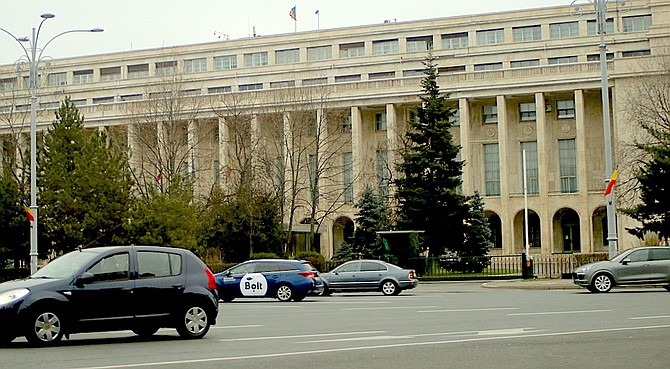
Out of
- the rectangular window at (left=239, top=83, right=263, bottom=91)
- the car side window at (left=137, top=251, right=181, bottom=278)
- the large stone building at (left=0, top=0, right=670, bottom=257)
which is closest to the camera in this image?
the car side window at (left=137, top=251, right=181, bottom=278)

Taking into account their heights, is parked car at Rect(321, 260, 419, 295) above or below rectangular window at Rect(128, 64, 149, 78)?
below

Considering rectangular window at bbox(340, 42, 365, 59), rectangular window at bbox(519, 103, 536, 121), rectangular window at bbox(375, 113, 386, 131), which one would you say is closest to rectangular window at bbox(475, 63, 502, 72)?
rectangular window at bbox(519, 103, 536, 121)

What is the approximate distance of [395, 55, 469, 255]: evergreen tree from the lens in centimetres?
5312

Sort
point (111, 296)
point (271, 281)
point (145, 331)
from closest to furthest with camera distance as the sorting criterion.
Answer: point (111, 296), point (145, 331), point (271, 281)

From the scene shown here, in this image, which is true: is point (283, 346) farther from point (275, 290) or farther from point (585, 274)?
point (585, 274)

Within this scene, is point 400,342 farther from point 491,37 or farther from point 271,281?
point 491,37

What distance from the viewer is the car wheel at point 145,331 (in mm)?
16141

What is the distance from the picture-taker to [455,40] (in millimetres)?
95875

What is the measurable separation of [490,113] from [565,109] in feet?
21.1

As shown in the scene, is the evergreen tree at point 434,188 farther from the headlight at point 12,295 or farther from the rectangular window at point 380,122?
the headlight at point 12,295

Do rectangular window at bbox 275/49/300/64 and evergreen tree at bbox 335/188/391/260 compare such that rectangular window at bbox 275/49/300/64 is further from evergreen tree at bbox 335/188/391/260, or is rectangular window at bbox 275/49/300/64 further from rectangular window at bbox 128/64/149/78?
evergreen tree at bbox 335/188/391/260

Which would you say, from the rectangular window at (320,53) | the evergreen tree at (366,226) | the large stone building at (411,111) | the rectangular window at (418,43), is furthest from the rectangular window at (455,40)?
the evergreen tree at (366,226)

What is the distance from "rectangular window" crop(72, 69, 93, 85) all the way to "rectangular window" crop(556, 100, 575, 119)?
53.1m

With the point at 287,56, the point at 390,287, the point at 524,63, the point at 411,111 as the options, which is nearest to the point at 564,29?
the point at 524,63
